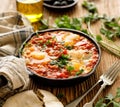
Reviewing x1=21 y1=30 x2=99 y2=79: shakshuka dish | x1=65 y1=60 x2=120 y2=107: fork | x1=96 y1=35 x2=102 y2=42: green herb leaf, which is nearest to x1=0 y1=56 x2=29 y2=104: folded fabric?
x1=21 y1=30 x2=99 y2=79: shakshuka dish

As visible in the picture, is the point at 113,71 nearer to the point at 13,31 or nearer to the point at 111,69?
the point at 111,69

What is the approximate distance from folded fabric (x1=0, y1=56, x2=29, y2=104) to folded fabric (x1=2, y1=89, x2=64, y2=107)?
38mm

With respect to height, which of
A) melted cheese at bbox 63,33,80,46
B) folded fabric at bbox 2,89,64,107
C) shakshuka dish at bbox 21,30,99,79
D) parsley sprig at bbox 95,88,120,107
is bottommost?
parsley sprig at bbox 95,88,120,107

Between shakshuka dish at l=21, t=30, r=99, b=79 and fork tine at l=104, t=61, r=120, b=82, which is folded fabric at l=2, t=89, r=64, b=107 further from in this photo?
fork tine at l=104, t=61, r=120, b=82

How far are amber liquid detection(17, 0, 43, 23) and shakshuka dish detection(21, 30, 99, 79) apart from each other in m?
0.29

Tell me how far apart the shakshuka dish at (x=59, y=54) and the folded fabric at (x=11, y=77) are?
0.48 feet

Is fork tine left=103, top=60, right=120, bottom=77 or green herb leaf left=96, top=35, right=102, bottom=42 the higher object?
green herb leaf left=96, top=35, right=102, bottom=42

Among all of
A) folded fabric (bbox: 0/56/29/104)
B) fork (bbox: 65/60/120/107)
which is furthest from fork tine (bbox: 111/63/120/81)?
folded fabric (bbox: 0/56/29/104)

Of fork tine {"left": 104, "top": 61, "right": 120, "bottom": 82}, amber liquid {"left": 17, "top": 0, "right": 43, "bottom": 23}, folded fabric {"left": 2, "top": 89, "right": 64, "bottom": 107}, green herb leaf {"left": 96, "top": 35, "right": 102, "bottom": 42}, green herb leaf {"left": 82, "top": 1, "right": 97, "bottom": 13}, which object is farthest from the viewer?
green herb leaf {"left": 82, "top": 1, "right": 97, "bottom": 13}

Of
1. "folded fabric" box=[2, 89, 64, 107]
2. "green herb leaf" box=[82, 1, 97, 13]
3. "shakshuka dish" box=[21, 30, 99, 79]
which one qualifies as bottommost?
"folded fabric" box=[2, 89, 64, 107]

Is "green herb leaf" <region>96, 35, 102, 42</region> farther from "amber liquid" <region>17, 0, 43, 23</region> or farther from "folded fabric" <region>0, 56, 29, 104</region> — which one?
"folded fabric" <region>0, 56, 29, 104</region>

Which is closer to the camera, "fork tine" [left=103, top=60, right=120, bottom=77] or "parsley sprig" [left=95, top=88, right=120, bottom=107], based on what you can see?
"parsley sprig" [left=95, top=88, right=120, bottom=107]

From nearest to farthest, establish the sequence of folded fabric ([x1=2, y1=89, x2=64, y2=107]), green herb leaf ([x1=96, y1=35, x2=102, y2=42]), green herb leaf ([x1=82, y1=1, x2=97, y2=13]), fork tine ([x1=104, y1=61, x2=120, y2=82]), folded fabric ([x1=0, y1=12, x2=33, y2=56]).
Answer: folded fabric ([x1=2, y1=89, x2=64, y2=107]), fork tine ([x1=104, y1=61, x2=120, y2=82]), folded fabric ([x1=0, y1=12, x2=33, y2=56]), green herb leaf ([x1=96, y1=35, x2=102, y2=42]), green herb leaf ([x1=82, y1=1, x2=97, y2=13])

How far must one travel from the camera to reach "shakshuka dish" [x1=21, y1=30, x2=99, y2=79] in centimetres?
181
